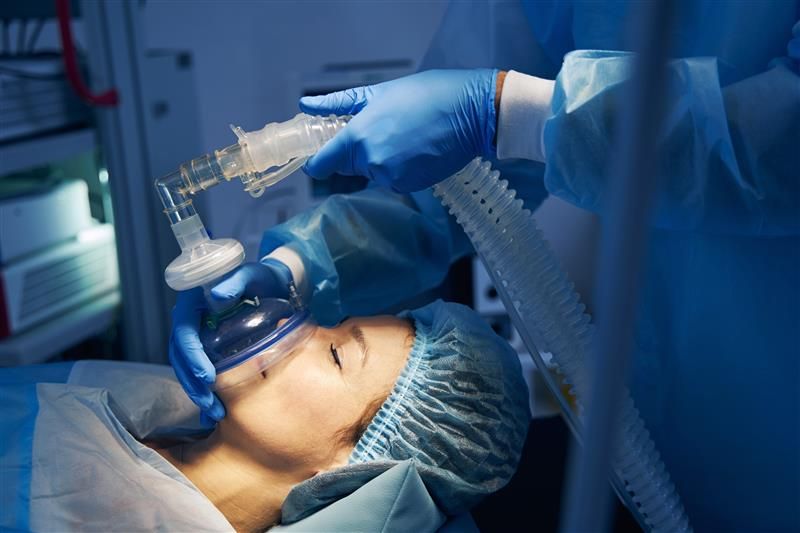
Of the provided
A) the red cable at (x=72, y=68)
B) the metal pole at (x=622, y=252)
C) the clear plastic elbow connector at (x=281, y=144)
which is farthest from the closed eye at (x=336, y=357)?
the red cable at (x=72, y=68)

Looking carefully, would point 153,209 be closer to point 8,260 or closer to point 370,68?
point 8,260

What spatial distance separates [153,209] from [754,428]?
5.05 feet

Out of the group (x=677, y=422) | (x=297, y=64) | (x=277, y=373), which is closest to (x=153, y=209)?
(x=297, y=64)

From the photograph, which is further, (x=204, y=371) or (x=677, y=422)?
(x=677, y=422)

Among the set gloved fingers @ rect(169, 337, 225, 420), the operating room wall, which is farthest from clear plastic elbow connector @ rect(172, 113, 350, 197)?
the operating room wall

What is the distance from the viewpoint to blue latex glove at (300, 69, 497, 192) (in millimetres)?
1113

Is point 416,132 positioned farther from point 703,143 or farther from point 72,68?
point 72,68

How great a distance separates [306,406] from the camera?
1.20 metres

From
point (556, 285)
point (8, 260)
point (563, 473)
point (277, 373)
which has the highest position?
point (556, 285)

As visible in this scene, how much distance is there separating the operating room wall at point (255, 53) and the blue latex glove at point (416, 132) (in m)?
1.12

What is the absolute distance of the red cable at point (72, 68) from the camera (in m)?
1.77

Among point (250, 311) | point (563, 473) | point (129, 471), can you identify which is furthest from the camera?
point (563, 473)

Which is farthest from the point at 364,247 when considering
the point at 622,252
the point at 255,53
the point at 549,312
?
the point at 255,53

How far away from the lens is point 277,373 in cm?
121
